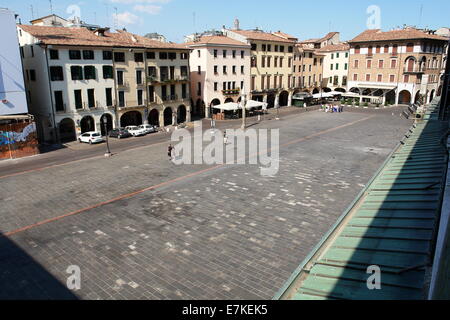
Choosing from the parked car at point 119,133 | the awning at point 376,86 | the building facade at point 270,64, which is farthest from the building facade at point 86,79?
the awning at point 376,86

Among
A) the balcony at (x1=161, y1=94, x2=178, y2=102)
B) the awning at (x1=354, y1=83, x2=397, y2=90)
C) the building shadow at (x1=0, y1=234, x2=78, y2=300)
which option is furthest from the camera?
the awning at (x1=354, y1=83, x2=397, y2=90)

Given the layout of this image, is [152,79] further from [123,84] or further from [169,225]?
[169,225]

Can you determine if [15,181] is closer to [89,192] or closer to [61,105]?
[89,192]

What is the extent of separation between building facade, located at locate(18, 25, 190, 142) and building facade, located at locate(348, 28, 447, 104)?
144 feet

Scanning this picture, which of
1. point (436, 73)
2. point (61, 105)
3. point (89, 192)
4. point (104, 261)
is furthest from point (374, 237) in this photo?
point (436, 73)

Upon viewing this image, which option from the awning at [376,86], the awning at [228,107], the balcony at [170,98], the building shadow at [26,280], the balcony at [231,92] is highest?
the awning at [376,86]

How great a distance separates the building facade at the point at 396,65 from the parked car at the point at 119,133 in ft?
173

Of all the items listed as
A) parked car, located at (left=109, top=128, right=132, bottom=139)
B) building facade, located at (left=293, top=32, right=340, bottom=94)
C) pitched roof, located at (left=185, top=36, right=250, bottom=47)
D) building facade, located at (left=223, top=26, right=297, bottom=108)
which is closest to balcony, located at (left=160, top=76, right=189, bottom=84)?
pitched roof, located at (left=185, top=36, right=250, bottom=47)

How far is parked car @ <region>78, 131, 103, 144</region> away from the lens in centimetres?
3897

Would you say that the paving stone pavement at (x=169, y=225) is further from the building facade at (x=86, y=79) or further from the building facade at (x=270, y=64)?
the building facade at (x=270, y=64)

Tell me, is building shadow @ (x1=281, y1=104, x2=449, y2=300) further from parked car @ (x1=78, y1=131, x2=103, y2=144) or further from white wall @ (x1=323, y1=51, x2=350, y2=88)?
white wall @ (x1=323, y1=51, x2=350, y2=88)

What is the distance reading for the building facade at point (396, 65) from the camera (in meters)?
66.5

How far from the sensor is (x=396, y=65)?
6900 centimetres

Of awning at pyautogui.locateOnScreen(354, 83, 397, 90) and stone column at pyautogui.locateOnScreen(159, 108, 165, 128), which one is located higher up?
awning at pyautogui.locateOnScreen(354, 83, 397, 90)
